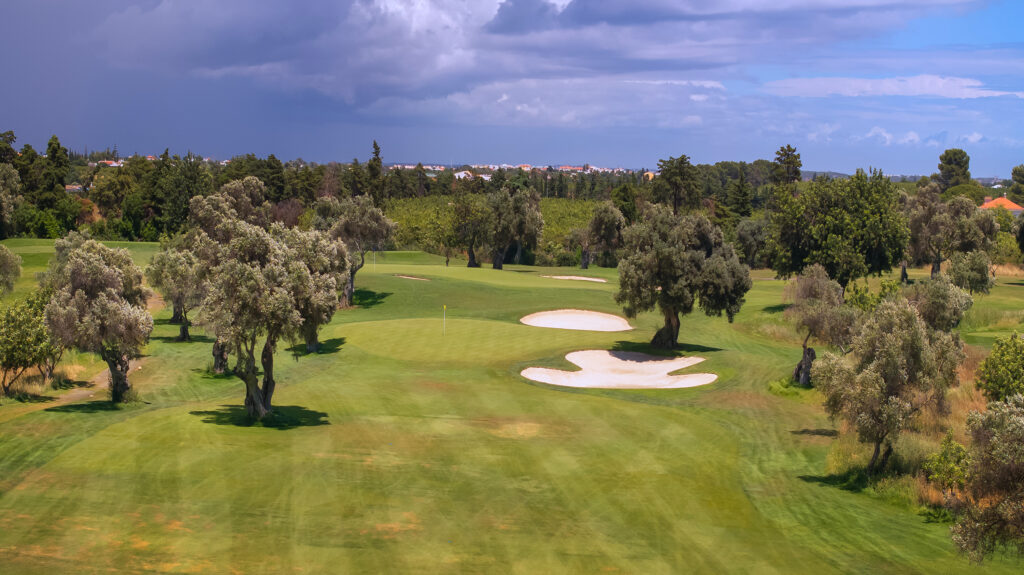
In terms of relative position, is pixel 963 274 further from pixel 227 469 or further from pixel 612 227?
pixel 227 469

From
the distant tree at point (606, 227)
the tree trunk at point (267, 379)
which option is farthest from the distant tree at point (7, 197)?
the tree trunk at point (267, 379)

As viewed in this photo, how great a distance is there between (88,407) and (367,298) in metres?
37.7

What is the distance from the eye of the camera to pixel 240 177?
134250 mm

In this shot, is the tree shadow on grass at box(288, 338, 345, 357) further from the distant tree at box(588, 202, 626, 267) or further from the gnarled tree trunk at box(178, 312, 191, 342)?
the distant tree at box(588, 202, 626, 267)

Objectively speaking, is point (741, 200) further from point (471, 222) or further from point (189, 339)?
point (189, 339)

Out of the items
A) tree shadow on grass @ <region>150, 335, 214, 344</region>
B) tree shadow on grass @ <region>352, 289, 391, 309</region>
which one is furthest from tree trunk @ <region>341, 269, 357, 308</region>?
tree shadow on grass @ <region>150, 335, 214, 344</region>

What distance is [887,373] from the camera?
71.5 feet

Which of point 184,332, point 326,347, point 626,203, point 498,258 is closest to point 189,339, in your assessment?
point 184,332

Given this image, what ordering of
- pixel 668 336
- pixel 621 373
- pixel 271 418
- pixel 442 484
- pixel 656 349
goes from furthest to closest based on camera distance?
pixel 668 336 < pixel 656 349 < pixel 621 373 < pixel 271 418 < pixel 442 484

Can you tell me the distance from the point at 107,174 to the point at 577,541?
146 metres

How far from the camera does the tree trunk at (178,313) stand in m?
44.8

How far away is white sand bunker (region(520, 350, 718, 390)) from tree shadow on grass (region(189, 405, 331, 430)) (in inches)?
518

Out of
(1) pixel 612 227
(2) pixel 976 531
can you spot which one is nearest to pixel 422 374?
(2) pixel 976 531

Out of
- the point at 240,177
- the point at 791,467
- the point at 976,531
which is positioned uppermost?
the point at 240,177
